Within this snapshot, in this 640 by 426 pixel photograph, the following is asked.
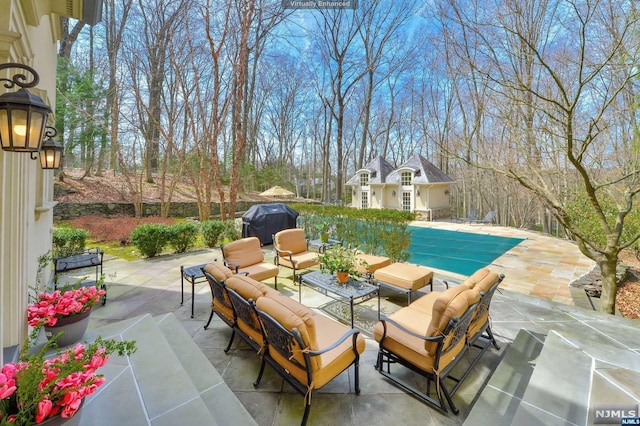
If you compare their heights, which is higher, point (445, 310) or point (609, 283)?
point (445, 310)

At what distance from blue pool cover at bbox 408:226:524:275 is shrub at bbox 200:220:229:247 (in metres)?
5.88

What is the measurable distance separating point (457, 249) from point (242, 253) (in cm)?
817

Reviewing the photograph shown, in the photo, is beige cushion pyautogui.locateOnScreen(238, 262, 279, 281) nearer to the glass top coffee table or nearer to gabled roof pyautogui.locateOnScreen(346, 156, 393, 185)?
the glass top coffee table

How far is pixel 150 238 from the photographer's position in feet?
22.0

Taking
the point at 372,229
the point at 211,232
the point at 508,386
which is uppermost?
the point at 372,229

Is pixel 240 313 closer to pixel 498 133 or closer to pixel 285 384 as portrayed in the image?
pixel 285 384

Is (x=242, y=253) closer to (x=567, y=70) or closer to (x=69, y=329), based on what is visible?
(x=69, y=329)

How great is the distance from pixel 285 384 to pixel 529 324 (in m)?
3.31

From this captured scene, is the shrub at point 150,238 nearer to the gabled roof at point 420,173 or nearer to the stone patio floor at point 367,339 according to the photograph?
the stone patio floor at point 367,339

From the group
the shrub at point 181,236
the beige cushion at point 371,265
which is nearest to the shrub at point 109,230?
the shrub at point 181,236

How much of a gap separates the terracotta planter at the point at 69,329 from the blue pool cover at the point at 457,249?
293 inches

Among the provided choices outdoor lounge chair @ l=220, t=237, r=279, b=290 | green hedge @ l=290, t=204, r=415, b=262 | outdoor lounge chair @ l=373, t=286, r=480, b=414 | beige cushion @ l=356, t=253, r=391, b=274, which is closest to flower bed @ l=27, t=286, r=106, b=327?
outdoor lounge chair @ l=220, t=237, r=279, b=290

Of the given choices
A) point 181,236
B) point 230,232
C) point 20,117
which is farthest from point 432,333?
point 230,232

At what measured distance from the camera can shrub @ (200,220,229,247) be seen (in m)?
8.02
